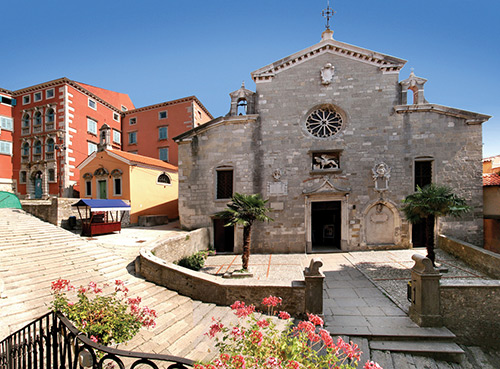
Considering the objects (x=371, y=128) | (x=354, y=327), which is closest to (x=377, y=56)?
(x=371, y=128)

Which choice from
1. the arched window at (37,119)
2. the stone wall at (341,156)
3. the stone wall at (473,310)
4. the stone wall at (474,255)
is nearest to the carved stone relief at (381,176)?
the stone wall at (341,156)

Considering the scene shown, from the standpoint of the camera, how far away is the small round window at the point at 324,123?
13.4 metres

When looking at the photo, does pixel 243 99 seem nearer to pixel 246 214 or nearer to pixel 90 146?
pixel 246 214

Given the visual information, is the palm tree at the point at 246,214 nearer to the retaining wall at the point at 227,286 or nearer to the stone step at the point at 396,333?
the retaining wall at the point at 227,286

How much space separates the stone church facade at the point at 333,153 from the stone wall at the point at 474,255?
0.91 m

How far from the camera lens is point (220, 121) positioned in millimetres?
13641

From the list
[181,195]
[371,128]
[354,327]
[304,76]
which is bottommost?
[354,327]

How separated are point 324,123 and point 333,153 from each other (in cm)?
193

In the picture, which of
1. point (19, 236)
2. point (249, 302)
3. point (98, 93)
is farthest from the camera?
point (98, 93)

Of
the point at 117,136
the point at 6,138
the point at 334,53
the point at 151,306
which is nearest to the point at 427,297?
the point at 151,306

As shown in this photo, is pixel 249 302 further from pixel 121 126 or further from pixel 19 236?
pixel 121 126

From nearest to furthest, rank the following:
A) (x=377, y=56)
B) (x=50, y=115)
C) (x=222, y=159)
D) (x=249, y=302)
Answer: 1. (x=249, y=302)
2. (x=377, y=56)
3. (x=222, y=159)
4. (x=50, y=115)

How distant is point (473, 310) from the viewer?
5.88m

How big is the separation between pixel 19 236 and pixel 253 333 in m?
10.8
